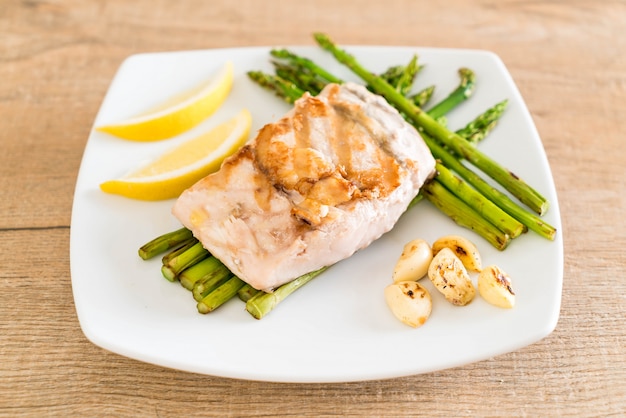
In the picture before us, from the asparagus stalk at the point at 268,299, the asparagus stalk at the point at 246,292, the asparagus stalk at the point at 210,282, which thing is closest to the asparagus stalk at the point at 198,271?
the asparagus stalk at the point at 210,282

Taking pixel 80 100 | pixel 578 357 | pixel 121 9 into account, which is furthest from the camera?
pixel 121 9

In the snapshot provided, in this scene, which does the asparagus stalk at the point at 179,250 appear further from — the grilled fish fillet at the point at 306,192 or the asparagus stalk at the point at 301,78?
the asparagus stalk at the point at 301,78

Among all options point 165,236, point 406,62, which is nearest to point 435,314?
point 165,236

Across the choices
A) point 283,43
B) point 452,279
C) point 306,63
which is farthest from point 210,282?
point 283,43

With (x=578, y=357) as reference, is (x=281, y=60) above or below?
above

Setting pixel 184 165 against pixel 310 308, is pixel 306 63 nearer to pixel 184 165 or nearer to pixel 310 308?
pixel 184 165

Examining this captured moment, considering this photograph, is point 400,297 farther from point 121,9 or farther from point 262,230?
point 121,9
